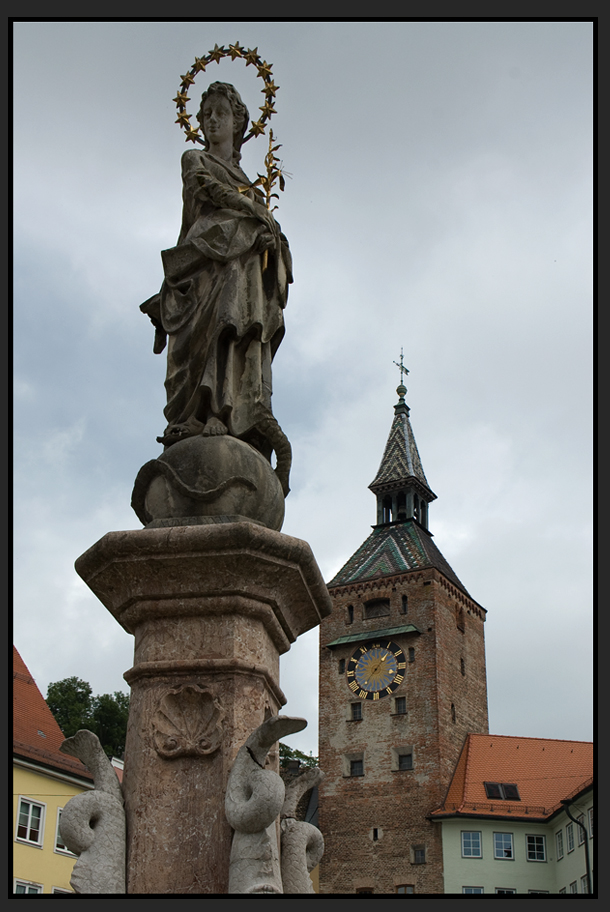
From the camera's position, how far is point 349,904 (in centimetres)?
350

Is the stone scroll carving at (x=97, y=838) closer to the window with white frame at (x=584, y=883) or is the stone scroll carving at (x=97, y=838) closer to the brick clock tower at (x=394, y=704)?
the window with white frame at (x=584, y=883)

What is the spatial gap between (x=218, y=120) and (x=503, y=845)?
50553 mm

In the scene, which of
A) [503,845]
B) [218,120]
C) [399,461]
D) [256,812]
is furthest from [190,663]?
[399,461]

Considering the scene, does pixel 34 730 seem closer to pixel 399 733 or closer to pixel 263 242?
pixel 263 242

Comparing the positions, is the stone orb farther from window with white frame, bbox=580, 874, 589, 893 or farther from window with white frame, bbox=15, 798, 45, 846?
window with white frame, bbox=580, 874, 589, 893

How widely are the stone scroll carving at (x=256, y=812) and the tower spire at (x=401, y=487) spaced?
7252cm

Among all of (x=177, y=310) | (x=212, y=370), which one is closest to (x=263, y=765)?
(x=212, y=370)

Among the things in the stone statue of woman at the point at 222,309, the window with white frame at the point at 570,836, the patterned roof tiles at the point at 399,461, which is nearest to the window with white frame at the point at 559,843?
the window with white frame at the point at 570,836

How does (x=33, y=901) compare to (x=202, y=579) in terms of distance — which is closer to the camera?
(x=33, y=901)

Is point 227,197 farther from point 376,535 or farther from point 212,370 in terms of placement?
point 376,535

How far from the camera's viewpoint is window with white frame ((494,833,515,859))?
50719 millimetres

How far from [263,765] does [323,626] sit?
65.9m

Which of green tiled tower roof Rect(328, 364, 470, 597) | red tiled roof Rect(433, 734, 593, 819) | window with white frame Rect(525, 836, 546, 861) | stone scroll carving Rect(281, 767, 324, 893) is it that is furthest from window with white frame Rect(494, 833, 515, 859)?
stone scroll carving Rect(281, 767, 324, 893)

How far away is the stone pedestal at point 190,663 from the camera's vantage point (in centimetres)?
432
